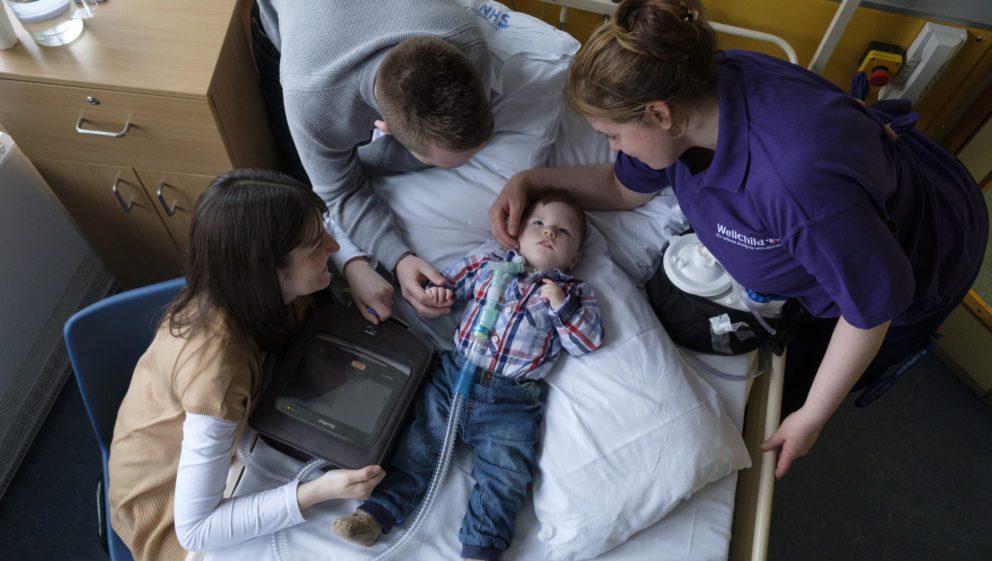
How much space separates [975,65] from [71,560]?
2982 mm

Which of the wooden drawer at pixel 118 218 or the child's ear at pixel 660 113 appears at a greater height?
the child's ear at pixel 660 113

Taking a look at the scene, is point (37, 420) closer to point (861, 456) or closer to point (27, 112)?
point (27, 112)

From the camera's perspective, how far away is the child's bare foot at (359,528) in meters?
1.28

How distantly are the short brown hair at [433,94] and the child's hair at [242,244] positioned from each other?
25 centimetres

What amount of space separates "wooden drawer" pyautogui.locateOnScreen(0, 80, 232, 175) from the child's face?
2.76 ft

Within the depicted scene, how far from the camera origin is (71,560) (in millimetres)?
1833

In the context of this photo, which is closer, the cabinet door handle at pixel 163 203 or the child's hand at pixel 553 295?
the child's hand at pixel 553 295

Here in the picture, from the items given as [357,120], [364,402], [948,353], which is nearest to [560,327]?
[364,402]

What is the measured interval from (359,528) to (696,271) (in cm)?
94

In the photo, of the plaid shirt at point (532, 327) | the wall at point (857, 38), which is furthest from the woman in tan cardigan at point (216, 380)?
the wall at point (857, 38)

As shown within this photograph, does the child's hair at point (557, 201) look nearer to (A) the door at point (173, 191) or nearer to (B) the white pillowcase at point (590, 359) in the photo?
(B) the white pillowcase at point (590, 359)

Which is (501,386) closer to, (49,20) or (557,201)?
(557,201)

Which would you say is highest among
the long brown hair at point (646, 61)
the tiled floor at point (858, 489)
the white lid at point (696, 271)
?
the long brown hair at point (646, 61)

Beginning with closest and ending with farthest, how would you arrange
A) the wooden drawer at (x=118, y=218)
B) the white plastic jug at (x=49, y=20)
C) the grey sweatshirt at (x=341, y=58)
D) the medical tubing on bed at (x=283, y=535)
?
the medical tubing on bed at (x=283, y=535) < the grey sweatshirt at (x=341, y=58) < the white plastic jug at (x=49, y=20) < the wooden drawer at (x=118, y=218)
